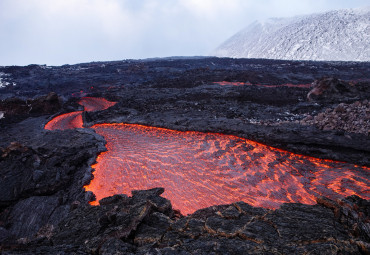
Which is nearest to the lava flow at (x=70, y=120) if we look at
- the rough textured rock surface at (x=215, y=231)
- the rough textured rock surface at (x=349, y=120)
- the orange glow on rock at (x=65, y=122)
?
the orange glow on rock at (x=65, y=122)

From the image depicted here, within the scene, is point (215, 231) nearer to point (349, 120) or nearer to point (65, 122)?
point (349, 120)

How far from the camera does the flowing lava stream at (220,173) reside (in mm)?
6559

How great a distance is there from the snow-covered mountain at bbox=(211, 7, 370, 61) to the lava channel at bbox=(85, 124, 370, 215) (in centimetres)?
7841

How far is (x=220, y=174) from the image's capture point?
26.1ft

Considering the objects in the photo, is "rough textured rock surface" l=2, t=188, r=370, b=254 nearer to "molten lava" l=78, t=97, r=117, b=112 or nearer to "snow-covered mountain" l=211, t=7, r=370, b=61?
"molten lava" l=78, t=97, r=117, b=112

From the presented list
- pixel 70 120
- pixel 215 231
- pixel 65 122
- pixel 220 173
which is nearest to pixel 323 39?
pixel 70 120

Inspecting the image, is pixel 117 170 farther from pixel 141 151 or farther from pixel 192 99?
pixel 192 99

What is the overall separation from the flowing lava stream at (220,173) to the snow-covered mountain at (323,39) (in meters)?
78.3

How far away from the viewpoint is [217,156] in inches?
368

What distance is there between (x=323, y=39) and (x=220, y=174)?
92.6m

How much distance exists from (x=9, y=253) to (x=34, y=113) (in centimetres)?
1814

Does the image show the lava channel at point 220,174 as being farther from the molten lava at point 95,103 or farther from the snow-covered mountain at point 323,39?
the snow-covered mountain at point 323,39

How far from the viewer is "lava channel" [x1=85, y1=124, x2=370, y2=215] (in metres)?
6.55

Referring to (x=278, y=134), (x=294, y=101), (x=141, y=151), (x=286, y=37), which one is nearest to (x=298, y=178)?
(x=278, y=134)
